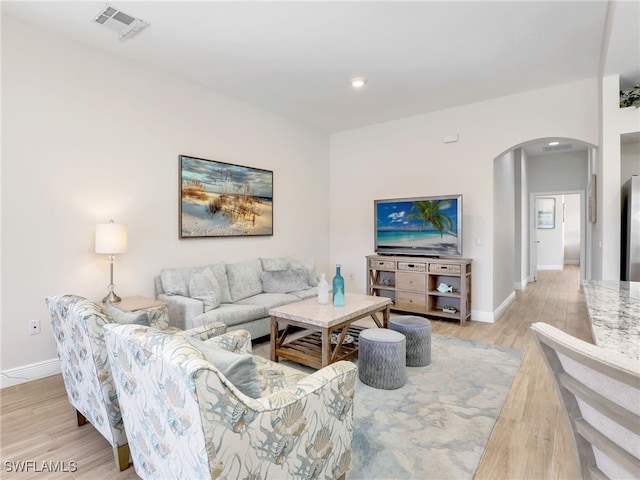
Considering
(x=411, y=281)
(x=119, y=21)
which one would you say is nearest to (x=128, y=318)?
(x=119, y=21)

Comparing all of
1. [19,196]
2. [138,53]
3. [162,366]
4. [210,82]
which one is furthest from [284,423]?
[210,82]

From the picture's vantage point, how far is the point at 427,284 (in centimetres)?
471

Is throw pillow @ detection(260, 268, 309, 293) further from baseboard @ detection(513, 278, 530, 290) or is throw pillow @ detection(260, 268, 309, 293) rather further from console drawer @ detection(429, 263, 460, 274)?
baseboard @ detection(513, 278, 530, 290)

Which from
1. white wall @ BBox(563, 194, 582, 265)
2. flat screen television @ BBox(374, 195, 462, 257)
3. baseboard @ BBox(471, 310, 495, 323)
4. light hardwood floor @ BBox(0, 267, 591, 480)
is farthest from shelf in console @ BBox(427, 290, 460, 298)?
white wall @ BBox(563, 194, 582, 265)

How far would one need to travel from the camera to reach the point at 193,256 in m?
4.05

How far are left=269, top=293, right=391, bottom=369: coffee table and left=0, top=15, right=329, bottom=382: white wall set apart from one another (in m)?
1.57

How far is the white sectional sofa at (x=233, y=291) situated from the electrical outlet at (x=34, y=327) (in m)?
0.98

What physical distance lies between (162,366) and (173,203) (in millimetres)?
3075

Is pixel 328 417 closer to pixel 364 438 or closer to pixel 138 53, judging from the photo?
pixel 364 438

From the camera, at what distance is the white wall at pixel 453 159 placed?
13.6 ft

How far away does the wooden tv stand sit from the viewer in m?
4.50

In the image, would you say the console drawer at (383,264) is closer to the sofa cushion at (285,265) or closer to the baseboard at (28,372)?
the sofa cushion at (285,265)

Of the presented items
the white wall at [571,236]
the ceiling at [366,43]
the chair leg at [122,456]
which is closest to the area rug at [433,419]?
the chair leg at [122,456]

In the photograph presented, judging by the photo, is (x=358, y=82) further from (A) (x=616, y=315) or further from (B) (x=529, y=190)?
(B) (x=529, y=190)
